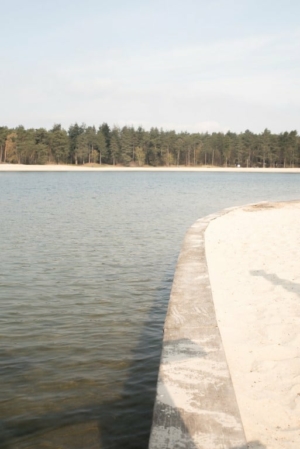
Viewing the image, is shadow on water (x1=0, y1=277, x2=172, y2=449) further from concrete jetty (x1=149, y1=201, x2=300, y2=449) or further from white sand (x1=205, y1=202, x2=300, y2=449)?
white sand (x1=205, y1=202, x2=300, y2=449)

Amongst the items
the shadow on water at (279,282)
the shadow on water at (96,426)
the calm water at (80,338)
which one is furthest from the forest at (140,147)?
the shadow on water at (96,426)

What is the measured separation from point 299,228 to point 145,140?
113 metres

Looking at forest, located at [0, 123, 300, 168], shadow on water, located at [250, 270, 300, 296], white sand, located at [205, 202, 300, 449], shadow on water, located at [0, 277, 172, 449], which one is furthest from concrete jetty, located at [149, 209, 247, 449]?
forest, located at [0, 123, 300, 168]

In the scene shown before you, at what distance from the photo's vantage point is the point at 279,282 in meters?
8.12

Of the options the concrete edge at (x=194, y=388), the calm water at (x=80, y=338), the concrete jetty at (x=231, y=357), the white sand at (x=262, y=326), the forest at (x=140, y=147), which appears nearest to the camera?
the concrete edge at (x=194, y=388)

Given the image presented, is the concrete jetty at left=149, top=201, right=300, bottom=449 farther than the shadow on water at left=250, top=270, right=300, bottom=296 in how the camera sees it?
No

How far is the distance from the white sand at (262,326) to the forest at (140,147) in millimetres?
102188

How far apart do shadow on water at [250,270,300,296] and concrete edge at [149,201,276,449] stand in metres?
1.61

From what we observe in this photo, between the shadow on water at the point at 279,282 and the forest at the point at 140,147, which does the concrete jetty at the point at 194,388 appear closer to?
the shadow on water at the point at 279,282

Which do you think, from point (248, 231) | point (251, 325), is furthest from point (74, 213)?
point (251, 325)

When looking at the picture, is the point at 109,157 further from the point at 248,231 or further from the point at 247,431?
the point at 247,431

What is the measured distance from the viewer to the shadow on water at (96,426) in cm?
407

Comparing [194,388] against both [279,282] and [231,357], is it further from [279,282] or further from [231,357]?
[279,282]

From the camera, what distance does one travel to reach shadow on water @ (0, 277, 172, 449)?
13.4ft
